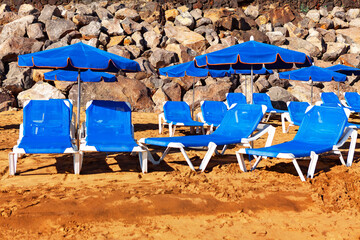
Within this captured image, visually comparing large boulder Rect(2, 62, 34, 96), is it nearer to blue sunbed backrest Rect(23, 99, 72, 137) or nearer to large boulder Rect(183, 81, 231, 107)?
large boulder Rect(183, 81, 231, 107)

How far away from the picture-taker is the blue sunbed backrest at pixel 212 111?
8609mm

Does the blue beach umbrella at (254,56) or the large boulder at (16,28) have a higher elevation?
the blue beach umbrella at (254,56)

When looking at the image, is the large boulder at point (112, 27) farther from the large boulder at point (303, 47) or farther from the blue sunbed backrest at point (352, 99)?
the blue sunbed backrest at point (352, 99)

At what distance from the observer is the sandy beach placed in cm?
284

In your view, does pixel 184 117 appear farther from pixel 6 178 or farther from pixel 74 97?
pixel 74 97

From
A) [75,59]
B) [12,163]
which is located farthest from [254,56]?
[12,163]

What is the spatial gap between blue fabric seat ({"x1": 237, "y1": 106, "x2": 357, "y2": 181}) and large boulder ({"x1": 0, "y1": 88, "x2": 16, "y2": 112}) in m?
12.1

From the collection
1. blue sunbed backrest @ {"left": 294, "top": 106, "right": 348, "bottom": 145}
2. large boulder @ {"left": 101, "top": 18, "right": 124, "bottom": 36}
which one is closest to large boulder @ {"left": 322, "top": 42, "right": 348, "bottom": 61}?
large boulder @ {"left": 101, "top": 18, "right": 124, "bottom": 36}

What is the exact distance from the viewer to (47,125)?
5.54 m

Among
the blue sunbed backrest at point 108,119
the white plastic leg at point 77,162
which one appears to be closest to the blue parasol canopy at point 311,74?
the blue sunbed backrest at point 108,119

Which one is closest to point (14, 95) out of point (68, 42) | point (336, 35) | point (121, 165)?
point (68, 42)

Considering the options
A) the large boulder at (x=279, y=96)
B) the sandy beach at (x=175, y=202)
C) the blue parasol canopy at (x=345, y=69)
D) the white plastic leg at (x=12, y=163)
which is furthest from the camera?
the large boulder at (x=279, y=96)

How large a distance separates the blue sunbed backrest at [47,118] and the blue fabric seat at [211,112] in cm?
355

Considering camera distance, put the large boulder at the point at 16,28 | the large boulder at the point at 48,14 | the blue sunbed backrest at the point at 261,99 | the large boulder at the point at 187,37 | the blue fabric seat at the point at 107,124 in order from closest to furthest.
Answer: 1. the blue fabric seat at the point at 107,124
2. the blue sunbed backrest at the point at 261,99
3. the large boulder at the point at 16,28
4. the large boulder at the point at 187,37
5. the large boulder at the point at 48,14
